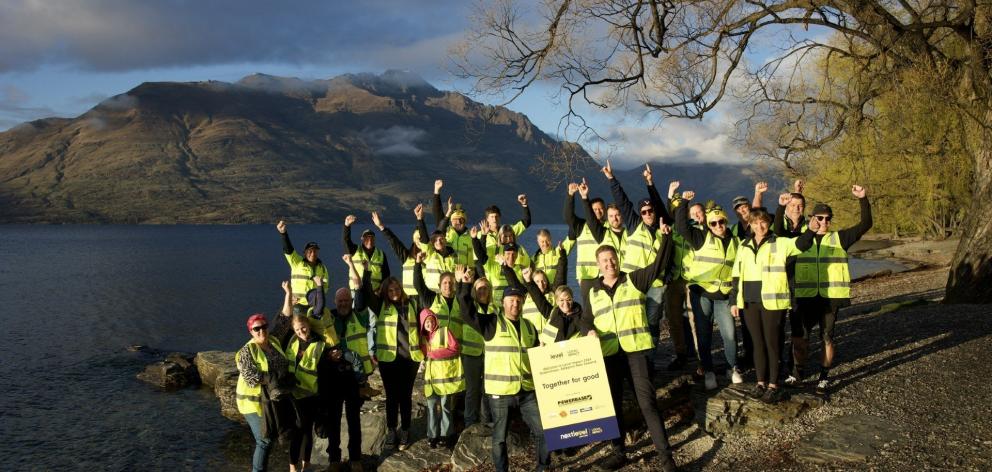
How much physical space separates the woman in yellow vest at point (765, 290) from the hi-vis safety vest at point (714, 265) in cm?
57

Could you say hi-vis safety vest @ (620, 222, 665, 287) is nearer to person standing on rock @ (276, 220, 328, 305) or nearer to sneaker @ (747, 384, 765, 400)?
sneaker @ (747, 384, 765, 400)

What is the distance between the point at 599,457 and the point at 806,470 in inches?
96.8

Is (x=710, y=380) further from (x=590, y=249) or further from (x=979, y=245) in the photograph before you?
(x=979, y=245)

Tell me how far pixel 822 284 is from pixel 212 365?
59.3 feet

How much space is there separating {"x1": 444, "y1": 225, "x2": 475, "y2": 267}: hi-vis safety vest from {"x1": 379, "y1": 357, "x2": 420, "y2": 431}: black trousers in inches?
127

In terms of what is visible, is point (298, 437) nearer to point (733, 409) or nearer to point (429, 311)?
point (429, 311)

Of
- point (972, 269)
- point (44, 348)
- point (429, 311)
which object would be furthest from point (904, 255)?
point (44, 348)

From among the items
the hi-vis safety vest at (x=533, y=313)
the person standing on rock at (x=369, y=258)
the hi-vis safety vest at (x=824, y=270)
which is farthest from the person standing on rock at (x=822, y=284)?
the person standing on rock at (x=369, y=258)

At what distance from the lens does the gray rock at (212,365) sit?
2011cm

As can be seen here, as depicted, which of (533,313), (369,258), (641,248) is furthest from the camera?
(369,258)

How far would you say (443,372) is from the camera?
364 inches

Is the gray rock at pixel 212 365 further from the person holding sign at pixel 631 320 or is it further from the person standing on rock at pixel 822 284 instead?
the person standing on rock at pixel 822 284

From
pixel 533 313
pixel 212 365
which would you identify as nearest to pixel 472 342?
pixel 533 313

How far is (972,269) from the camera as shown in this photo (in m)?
15.0
